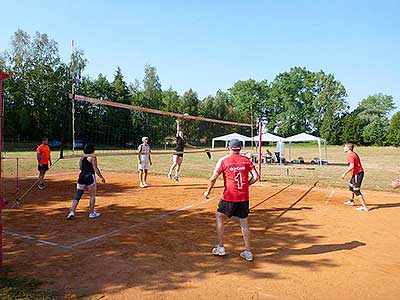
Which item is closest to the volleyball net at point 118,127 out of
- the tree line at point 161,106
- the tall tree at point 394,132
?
the tree line at point 161,106

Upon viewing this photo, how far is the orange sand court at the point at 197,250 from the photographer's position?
4.24 meters

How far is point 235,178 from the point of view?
5.27 metres

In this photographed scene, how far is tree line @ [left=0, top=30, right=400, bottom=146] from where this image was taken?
37.3 feet

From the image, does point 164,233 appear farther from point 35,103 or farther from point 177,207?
point 35,103

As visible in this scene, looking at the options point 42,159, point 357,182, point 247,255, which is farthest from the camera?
point 42,159

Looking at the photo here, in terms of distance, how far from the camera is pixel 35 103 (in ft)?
151

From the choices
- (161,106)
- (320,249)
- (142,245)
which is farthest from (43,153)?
(161,106)

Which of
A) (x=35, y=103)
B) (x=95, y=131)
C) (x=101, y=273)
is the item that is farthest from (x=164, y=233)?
(x=35, y=103)

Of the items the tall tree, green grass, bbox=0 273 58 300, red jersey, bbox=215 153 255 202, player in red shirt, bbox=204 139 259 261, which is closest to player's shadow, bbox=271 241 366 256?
player in red shirt, bbox=204 139 259 261

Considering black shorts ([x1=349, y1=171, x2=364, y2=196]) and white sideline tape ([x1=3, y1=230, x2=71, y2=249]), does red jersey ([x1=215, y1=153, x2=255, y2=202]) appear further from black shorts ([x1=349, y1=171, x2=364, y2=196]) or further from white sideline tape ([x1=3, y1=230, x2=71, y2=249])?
black shorts ([x1=349, y1=171, x2=364, y2=196])

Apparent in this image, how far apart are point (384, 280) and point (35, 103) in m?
49.5

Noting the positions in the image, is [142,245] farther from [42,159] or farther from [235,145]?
[42,159]

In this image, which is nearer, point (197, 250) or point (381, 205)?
point (197, 250)

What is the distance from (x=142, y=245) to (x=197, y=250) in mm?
1022
